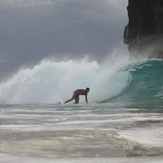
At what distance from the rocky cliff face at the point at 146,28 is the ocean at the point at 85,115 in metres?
16.3

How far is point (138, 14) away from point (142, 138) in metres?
35.2

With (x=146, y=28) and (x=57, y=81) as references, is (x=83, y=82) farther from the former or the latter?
(x=146, y=28)

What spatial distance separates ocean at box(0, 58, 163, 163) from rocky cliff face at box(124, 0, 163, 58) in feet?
53.4

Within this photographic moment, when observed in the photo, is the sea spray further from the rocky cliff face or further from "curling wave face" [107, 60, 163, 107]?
the rocky cliff face

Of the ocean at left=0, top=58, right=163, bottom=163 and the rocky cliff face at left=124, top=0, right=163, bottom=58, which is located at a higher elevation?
the rocky cliff face at left=124, top=0, right=163, bottom=58

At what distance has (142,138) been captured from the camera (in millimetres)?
2293

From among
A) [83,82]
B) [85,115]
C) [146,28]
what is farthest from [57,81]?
[146,28]

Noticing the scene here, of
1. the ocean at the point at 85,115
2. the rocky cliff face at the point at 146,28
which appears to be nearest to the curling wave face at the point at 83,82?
the ocean at the point at 85,115

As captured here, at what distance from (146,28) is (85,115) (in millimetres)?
32121

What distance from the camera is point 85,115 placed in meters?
4.78

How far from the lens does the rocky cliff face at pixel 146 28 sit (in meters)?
34.2

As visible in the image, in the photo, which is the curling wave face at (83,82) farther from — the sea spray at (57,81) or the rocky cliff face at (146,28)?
the rocky cliff face at (146,28)

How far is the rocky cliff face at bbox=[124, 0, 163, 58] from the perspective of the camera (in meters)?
34.2

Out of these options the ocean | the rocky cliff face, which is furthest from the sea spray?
the rocky cliff face
